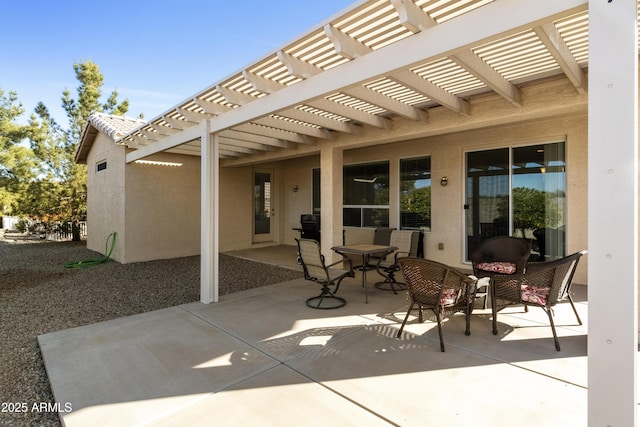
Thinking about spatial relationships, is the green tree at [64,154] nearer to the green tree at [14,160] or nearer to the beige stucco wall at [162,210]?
the green tree at [14,160]

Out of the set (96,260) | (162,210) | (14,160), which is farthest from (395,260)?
(14,160)

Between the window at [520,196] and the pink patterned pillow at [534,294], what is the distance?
289 centimetres

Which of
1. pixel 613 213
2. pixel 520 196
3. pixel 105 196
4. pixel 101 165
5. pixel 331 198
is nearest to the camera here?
pixel 613 213

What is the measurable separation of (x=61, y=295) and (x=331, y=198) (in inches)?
204

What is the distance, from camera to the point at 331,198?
705 centimetres

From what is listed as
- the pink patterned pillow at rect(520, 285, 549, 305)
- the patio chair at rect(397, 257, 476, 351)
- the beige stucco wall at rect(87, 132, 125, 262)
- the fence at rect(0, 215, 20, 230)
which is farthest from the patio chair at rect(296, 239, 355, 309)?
the fence at rect(0, 215, 20, 230)

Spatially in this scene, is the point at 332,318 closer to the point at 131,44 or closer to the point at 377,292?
the point at 377,292

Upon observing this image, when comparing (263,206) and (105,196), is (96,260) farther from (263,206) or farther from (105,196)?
(263,206)

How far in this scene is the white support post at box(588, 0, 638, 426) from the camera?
1.60 meters

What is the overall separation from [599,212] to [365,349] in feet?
7.48

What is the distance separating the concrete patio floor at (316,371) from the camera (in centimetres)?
225

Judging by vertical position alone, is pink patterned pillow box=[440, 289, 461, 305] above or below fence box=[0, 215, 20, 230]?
below

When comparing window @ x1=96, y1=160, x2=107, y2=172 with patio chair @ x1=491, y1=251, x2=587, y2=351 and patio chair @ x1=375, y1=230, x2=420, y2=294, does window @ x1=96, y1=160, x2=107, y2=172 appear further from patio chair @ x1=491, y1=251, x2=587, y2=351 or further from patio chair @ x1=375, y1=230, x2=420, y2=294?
patio chair @ x1=491, y1=251, x2=587, y2=351

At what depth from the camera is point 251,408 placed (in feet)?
7.64
